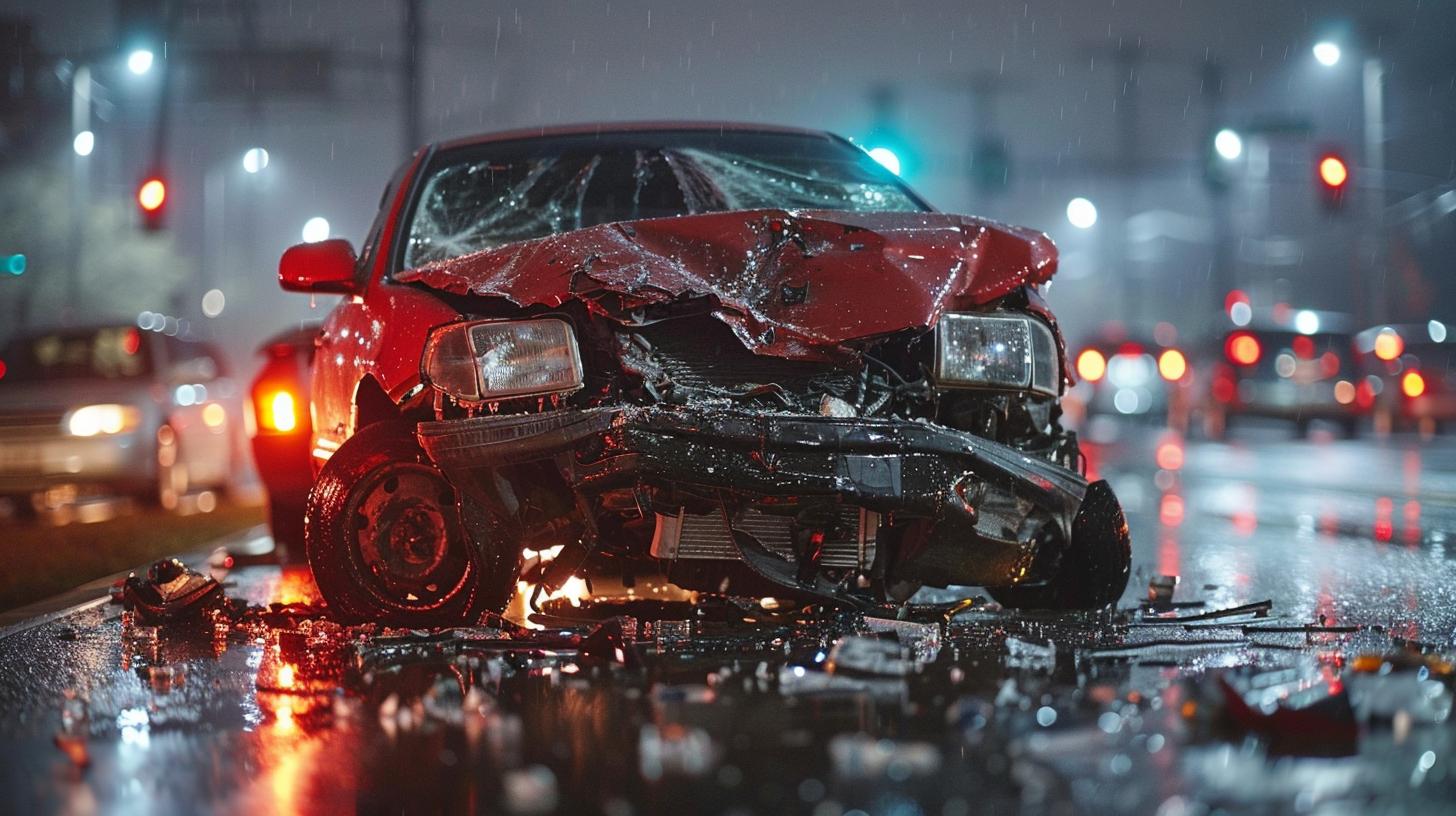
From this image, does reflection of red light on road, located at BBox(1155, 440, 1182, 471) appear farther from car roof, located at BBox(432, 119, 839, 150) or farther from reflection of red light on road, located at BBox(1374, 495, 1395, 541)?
car roof, located at BBox(432, 119, 839, 150)

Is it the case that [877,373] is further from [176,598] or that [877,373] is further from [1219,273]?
[1219,273]

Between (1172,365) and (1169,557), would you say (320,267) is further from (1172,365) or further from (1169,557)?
(1172,365)

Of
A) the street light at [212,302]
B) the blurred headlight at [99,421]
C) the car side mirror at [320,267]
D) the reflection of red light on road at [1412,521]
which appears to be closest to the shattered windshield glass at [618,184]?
the car side mirror at [320,267]

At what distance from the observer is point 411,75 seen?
23219mm

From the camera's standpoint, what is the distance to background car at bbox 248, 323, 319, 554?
26.5 feet

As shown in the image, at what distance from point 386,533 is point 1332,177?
2094cm

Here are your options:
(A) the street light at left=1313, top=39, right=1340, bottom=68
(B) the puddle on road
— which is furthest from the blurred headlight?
(A) the street light at left=1313, top=39, right=1340, bottom=68

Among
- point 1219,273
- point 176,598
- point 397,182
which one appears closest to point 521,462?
point 176,598

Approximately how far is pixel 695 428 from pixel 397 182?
2.62 m

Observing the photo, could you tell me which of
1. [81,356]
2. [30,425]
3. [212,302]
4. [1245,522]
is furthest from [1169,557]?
[212,302]

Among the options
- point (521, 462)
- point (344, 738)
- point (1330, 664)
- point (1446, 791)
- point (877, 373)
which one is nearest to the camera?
point (1446, 791)

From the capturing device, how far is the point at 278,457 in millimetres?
8070

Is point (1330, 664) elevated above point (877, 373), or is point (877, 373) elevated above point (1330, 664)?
point (877, 373)

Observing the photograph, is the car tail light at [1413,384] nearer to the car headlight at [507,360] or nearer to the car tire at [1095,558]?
the car tire at [1095,558]
